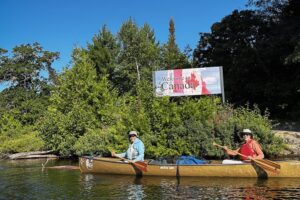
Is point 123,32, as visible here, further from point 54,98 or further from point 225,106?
point 225,106

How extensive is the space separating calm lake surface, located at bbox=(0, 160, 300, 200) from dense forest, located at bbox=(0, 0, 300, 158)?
471 cm

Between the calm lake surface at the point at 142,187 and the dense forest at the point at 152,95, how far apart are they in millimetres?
4711

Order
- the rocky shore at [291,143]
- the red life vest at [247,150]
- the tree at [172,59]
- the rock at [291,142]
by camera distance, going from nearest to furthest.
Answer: the red life vest at [247,150]
the rocky shore at [291,143]
the rock at [291,142]
the tree at [172,59]

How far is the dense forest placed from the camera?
68.5 ft

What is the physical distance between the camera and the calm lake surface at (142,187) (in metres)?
13.0

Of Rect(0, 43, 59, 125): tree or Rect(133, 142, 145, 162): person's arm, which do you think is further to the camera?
Rect(0, 43, 59, 125): tree

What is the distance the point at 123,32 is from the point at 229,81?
23421mm

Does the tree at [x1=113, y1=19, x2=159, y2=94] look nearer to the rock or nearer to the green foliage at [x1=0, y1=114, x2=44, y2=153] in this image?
the green foliage at [x1=0, y1=114, x2=44, y2=153]

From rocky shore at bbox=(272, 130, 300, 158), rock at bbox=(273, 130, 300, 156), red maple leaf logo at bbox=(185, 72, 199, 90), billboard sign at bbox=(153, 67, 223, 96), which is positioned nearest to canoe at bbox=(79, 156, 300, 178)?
rocky shore at bbox=(272, 130, 300, 158)

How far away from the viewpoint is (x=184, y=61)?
42.2m

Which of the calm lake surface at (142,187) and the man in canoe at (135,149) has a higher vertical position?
the man in canoe at (135,149)

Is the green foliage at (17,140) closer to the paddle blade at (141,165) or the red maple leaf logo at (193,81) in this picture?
the red maple leaf logo at (193,81)

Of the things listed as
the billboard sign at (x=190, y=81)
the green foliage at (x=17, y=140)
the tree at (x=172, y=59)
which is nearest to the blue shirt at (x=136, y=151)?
the billboard sign at (x=190, y=81)

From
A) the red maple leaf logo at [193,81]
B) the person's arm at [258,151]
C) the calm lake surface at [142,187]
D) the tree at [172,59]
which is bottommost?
the calm lake surface at [142,187]
